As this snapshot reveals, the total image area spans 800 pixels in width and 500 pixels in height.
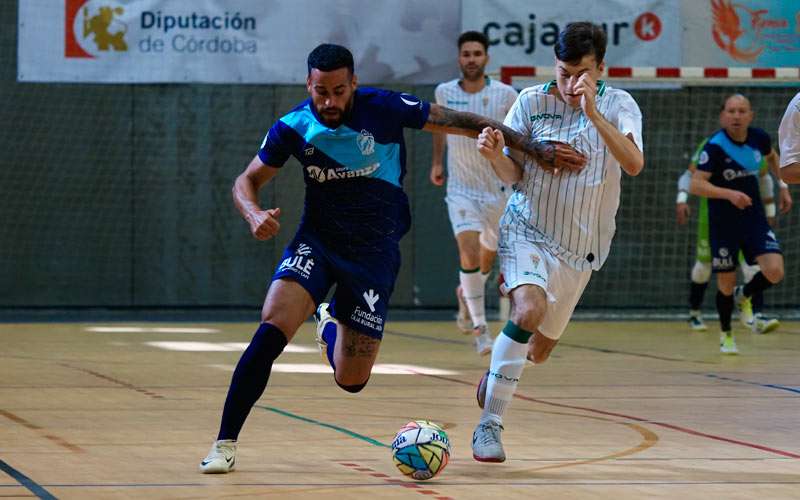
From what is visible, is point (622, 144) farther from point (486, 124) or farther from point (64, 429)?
point (64, 429)

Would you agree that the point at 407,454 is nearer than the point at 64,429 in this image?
Yes

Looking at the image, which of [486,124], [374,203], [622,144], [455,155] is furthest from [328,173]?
[455,155]

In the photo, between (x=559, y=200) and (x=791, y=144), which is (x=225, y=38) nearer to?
(x=791, y=144)

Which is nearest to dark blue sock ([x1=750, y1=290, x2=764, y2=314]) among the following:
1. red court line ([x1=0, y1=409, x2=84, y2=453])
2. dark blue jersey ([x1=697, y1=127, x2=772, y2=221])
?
dark blue jersey ([x1=697, y1=127, x2=772, y2=221])

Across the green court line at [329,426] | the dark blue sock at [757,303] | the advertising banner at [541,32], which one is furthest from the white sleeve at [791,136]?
the advertising banner at [541,32]

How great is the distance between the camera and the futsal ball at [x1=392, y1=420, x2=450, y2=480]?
5742 millimetres

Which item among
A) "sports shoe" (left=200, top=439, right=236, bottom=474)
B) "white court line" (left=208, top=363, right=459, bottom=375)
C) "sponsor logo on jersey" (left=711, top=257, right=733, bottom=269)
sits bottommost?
"white court line" (left=208, top=363, right=459, bottom=375)

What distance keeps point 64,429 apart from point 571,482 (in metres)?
2.95

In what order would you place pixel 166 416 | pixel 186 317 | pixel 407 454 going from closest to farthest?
pixel 407 454, pixel 166 416, pixel 186 317

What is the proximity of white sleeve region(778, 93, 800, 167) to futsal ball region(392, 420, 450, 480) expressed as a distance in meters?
2.86

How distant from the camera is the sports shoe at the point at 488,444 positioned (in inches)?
→ 246

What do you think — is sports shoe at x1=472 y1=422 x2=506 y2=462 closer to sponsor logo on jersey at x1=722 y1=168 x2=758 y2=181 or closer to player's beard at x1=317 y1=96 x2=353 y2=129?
player's beard at x1=317 y1=96 x2=353 y2=129

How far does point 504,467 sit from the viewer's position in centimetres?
617

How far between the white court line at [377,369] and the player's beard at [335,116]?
14.5ft
